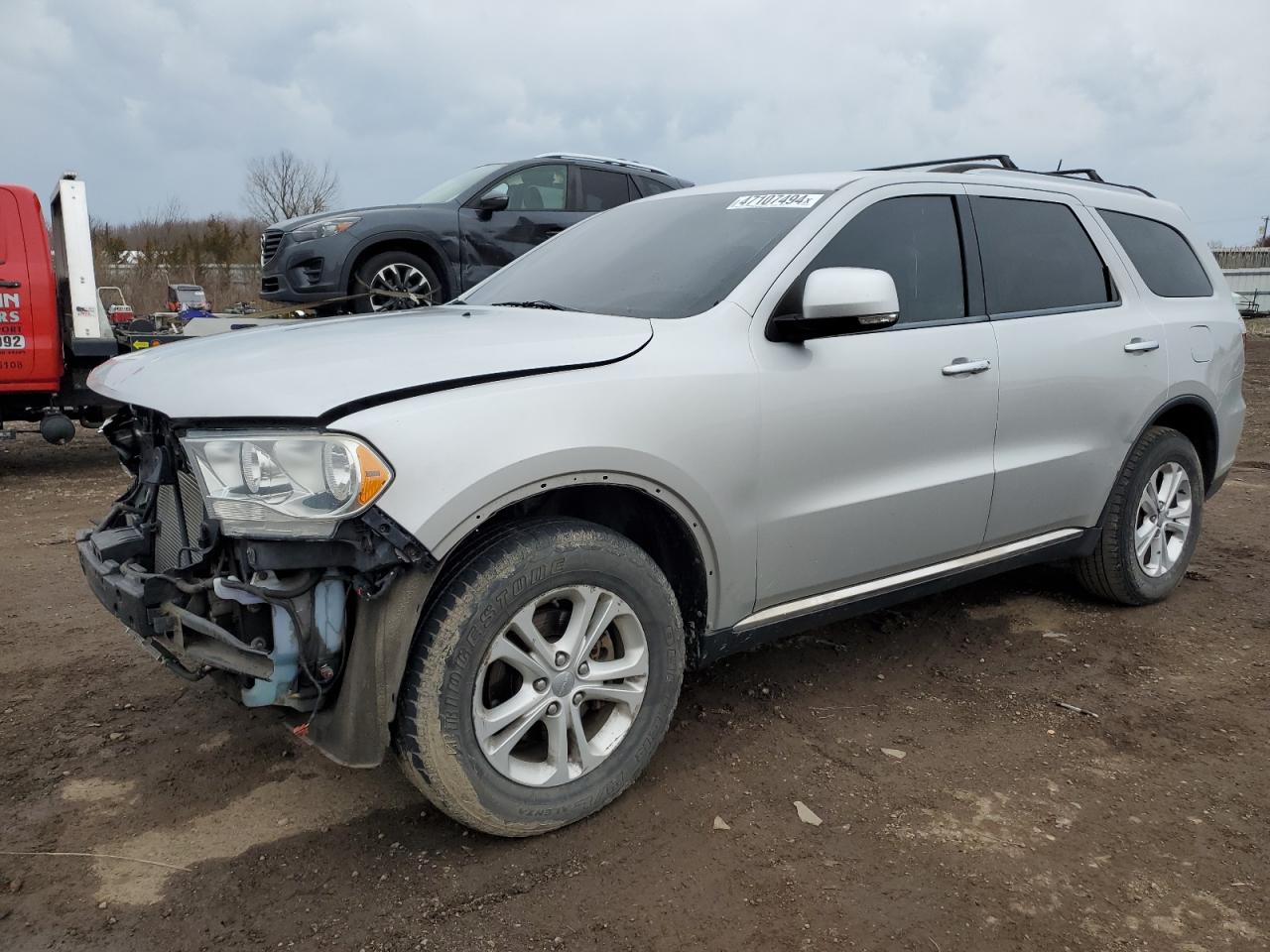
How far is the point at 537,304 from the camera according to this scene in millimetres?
3371

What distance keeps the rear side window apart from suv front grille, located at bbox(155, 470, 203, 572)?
12.2 feet

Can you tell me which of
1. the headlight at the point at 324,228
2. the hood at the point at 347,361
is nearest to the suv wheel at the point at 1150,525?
the hood at the point at 347,361

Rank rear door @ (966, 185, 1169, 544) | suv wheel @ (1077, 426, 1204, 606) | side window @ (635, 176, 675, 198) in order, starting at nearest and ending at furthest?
rear door @ (966, 185, 1169, 544)
suv wheel @ (1077, 426, 1204, 606)
side window @ (635, 176, 675, 198)

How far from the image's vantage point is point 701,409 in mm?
2727

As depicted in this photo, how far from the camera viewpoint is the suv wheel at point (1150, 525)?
4.23 meters

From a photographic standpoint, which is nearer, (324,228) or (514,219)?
(324,228)

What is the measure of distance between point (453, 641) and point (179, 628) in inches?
25.4

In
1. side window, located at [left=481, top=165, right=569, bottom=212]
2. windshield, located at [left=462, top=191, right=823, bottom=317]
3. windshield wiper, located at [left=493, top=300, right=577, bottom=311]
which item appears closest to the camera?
windshield, located at [left=462, top=191, right=823, bottom=317]

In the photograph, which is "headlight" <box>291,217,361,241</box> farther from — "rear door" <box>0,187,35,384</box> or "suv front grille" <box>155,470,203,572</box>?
"suv front grille" <box>155,470,203,572</box>

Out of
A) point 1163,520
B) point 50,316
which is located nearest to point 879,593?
point 1163,520

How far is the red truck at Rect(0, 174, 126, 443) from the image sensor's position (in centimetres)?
725

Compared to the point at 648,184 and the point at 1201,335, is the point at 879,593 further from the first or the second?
the point at 648,184

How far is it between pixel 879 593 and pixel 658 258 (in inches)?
53.2

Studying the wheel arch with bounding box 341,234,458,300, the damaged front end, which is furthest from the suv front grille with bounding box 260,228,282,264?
the damaged front end
